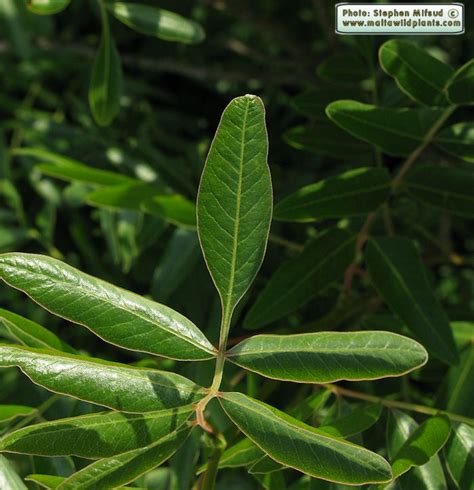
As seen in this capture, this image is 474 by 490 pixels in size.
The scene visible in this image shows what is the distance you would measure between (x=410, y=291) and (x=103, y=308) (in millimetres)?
396

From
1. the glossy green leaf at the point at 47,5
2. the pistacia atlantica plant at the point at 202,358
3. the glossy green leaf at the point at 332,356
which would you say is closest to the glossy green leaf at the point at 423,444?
the pistacia atlantica plant at the point at 202,358

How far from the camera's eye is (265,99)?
58.7 inches

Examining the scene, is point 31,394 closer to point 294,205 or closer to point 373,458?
point 294,205

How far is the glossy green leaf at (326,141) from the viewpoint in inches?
39.7

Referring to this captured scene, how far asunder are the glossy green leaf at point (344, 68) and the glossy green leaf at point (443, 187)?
11.9 inches

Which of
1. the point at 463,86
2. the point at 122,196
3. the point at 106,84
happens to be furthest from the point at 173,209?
the point at 463,86

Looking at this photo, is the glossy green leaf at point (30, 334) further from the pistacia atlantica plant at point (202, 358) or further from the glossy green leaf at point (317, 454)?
the glossy green leaf at point (317, 454)

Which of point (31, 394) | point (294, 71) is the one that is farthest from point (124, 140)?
point (31, 394)

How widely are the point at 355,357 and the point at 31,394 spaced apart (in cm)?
48

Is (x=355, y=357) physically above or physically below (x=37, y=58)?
below

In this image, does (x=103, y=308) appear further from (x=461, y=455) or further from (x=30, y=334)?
(x=461, y=455)

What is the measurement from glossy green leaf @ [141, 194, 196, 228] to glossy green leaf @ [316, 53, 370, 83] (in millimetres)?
324

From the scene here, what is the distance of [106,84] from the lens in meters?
0.96

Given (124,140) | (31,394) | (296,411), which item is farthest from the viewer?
(124,140)
